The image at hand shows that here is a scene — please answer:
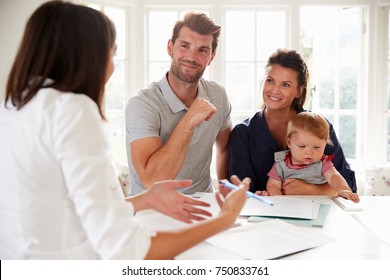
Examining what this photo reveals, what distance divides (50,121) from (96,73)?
0.56 ft

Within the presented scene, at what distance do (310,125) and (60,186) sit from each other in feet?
4.55

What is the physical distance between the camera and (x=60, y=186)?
39.1 inches

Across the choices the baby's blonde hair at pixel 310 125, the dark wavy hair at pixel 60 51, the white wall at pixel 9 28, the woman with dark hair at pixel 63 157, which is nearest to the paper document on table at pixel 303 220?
the woman with dark hair at pixel 63 157

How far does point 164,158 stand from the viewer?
6.41 ft

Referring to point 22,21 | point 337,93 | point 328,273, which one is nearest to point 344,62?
point 337,93

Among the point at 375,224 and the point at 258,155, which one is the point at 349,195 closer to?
the point at 375,224

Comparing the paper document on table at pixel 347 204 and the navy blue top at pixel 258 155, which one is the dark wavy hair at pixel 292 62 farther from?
the paper document on table at pixel 347 204

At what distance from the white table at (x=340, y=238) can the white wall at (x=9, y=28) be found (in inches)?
71.6

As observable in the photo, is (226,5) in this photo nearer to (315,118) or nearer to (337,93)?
(337,93)

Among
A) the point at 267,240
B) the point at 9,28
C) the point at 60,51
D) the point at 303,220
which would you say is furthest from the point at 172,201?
the point at 9,28

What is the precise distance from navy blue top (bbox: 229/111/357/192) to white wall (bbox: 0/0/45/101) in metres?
1.52

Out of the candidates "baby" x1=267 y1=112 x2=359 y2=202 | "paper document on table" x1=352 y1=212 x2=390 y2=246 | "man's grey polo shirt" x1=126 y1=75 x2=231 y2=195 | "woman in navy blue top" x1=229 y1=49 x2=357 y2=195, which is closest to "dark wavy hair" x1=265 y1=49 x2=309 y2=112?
"woman in navy blue top" x1=229 y1=49 x2=357 y2=195

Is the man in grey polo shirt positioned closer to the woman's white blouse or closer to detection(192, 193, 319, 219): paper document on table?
detection(192, 193, 319, 219): paper document on table

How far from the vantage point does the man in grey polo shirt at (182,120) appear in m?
1.99
